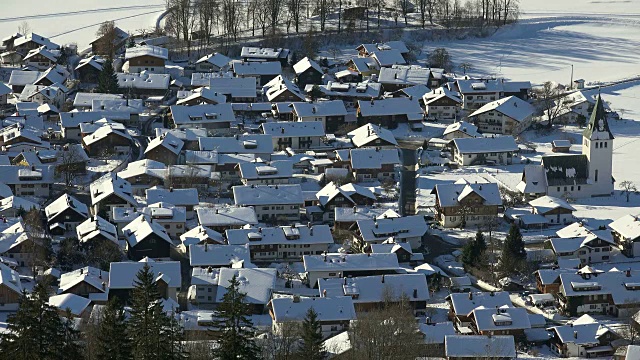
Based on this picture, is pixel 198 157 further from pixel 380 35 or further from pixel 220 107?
pixel 380 35

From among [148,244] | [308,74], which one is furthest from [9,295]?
[308,74]

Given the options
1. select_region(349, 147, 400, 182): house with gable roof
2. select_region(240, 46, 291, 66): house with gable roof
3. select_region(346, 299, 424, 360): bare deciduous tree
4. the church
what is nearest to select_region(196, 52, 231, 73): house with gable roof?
select_region(240, 46, 291, 66): house with gable roof

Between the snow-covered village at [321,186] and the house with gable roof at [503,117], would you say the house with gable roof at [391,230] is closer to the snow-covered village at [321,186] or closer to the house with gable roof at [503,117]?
the snow-covered village at [321,186]

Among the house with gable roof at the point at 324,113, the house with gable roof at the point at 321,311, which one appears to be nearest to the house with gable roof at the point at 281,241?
the house with gable roof at the point at 321,311

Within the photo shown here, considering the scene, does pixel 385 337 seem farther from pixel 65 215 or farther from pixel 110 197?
pixel 110 197

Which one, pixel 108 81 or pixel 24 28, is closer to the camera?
pixel 108 81

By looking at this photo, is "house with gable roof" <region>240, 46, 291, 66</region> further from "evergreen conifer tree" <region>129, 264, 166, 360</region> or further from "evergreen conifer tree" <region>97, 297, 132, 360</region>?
"evergreen conifer tree" <region>97, 297, 132, 360</region>

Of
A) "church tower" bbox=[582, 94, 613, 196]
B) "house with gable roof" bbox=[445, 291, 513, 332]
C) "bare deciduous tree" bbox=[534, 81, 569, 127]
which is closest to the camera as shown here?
"house with gable roof" bbox=[445, 291, 513, 332]
